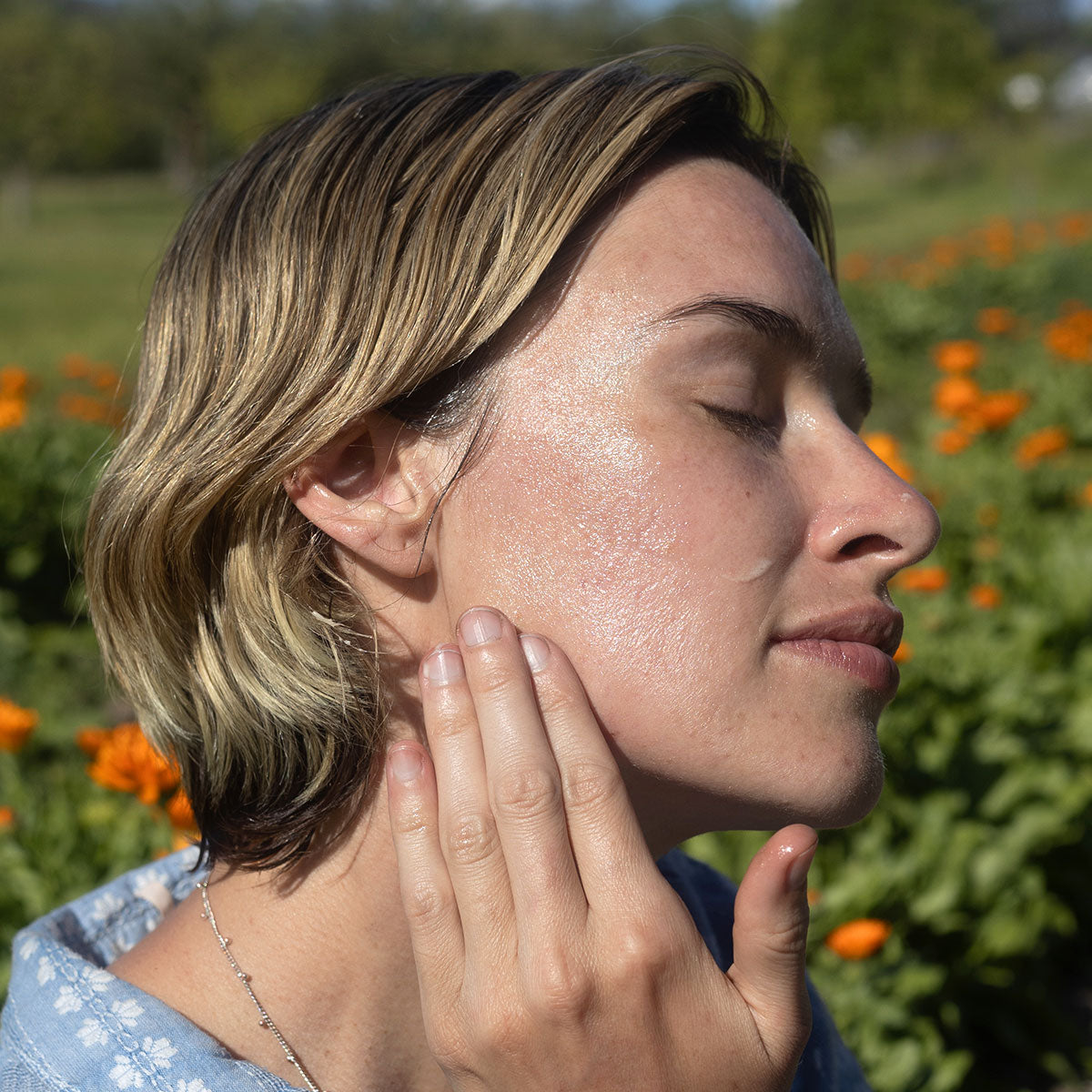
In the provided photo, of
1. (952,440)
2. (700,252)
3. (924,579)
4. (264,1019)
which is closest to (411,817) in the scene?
(264,1019)

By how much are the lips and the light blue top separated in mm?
662

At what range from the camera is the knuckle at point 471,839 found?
4.61 feet

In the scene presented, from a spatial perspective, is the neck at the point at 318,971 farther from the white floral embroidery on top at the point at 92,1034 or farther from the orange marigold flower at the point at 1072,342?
the orange marigold flower at the point at 1072,342

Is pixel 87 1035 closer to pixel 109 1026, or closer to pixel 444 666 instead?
pixel 109 1026

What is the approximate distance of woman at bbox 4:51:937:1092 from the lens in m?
1.38

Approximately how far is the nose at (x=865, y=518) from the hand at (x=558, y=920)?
1.46 ft

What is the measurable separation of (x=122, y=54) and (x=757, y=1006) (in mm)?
72381

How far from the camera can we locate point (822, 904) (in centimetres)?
304

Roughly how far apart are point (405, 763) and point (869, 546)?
0.74m

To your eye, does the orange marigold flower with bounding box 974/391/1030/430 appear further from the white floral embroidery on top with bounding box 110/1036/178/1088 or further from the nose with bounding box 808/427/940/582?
the white floral embroidery on top with bounding box 110/1036/178/1088

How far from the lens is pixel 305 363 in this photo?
1.65m

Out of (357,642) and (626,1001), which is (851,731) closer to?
(626,1001)

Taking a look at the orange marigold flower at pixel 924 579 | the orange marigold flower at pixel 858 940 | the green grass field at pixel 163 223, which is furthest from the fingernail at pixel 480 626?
the green grass field at pixel 163 223

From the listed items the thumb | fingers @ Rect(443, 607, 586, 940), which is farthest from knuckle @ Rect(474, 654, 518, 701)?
the thumb
